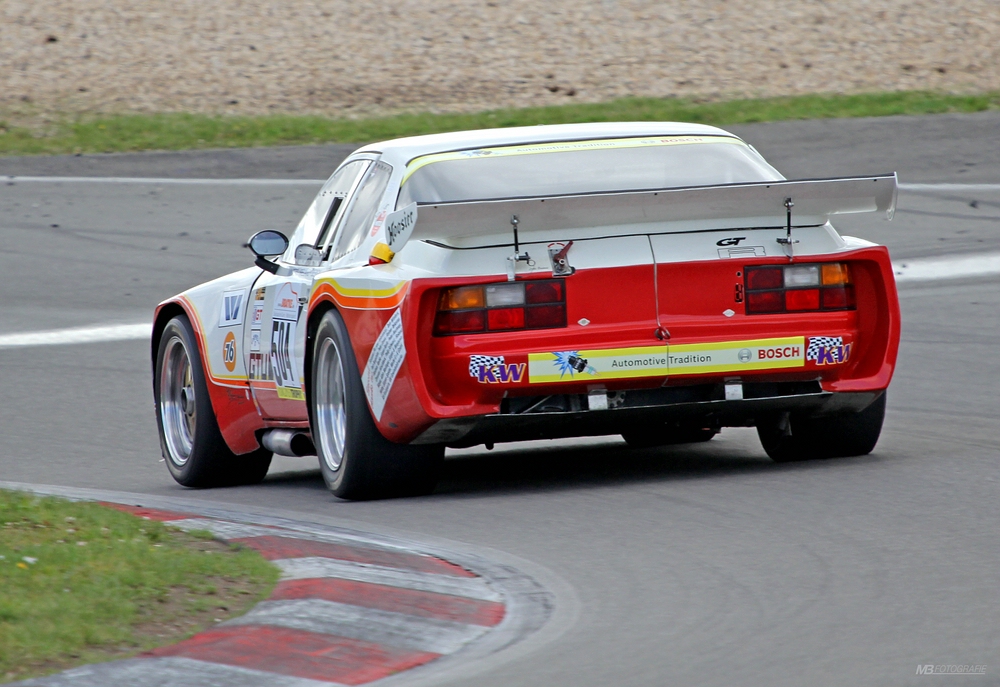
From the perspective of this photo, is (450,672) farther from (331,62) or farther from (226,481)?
(331,62)

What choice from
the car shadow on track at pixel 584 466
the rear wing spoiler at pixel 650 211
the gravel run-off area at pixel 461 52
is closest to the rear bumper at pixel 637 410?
the car shadow on track at pixel 584 466

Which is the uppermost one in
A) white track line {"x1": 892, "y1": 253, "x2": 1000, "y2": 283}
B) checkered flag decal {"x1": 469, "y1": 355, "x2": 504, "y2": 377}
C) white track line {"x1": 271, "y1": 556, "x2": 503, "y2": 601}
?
checkered flag decal {"x1": 469, "y1": 355, "x2": 504, "y2": 377}

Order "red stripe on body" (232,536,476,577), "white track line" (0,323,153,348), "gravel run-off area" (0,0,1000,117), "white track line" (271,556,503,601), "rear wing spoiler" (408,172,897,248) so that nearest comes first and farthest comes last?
"white track line" (271,556,503,601) < "red stripe on body" (232,536,476,577) < "rear wing spoiler" (408,172,897,248) < "white track line" (0,323,153,348) < "gravel run-off area" (0,0,1000,117)

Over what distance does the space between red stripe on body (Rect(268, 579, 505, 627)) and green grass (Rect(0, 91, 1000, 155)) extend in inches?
659

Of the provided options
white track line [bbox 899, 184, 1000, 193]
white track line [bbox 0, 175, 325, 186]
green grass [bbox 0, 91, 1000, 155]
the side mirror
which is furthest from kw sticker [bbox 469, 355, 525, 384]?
green grass [bbox 0, 91, 1000, 155]

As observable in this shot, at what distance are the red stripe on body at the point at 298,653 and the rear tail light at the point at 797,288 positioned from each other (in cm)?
287

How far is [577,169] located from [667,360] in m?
1.07

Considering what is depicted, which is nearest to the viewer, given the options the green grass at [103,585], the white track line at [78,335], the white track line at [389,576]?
the green grass at [103,585]

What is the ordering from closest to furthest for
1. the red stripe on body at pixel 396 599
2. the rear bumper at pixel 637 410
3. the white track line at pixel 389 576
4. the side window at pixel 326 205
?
the red stripe on body at pixel 396 599 < the white track line at pixel 389 576 < the rear bumper at pixel 637 410 < the side window at pixel 326 205

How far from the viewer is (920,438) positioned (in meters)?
8.39

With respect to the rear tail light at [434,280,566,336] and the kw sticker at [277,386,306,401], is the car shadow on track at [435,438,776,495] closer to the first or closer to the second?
the kw sticker at [277,386,306,401]

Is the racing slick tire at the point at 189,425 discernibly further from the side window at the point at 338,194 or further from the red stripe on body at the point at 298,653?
the red stripe on body at the point at 298,653

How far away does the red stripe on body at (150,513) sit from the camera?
6.79 metres

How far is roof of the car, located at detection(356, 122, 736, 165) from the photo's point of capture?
7.68 m
